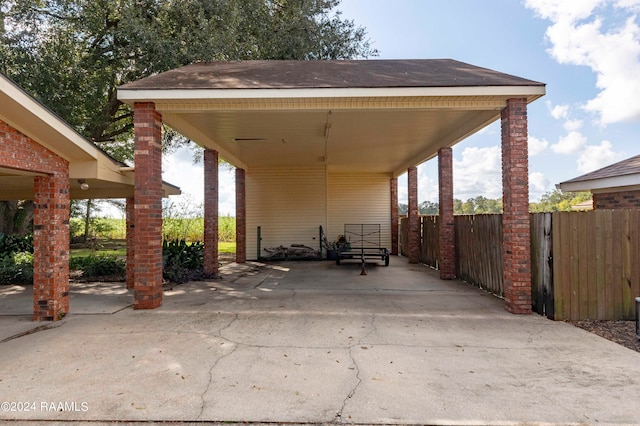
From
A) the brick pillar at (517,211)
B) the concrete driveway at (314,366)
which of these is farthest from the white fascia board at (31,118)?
the brick pillar at (517,211)

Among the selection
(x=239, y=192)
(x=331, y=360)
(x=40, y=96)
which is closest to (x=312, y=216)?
(x=239, y=192)

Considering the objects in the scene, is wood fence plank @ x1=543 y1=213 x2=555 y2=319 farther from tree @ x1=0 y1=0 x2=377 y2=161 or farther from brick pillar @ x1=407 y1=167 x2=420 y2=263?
tree @ x1=0 y1=0 x2=377 y2=161

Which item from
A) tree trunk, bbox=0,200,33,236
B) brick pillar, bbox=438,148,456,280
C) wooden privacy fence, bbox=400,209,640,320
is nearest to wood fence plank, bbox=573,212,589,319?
wooden privacy fence, bbox=400,209,640,320

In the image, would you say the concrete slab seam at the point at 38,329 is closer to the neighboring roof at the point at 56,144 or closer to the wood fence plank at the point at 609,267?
the neighboring roof at the point at 56,144

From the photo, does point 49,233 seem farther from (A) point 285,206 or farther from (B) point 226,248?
(B) point 226,248

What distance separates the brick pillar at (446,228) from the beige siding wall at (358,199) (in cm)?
632

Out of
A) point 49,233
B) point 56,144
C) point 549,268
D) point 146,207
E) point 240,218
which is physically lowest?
point 549,268

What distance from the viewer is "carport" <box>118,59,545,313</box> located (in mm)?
5633

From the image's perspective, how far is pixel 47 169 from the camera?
5051 mm

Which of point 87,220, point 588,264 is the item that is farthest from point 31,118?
point 87,220

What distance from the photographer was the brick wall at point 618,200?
7.14 m

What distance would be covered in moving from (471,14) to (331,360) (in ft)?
32.7

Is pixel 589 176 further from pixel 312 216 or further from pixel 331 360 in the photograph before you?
pixel 312 216

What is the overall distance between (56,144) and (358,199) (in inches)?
462
